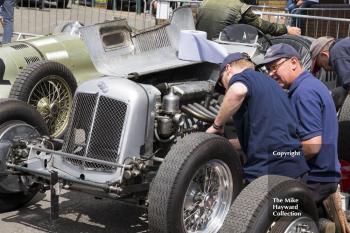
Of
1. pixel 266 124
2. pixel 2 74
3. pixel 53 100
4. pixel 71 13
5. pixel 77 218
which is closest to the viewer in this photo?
pixel 266 124

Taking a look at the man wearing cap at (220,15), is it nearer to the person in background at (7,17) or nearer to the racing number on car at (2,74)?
the racing number on car at (2,74)

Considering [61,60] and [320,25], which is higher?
[320,25]

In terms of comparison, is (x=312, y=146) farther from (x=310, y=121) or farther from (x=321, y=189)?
(x=321, y=189)

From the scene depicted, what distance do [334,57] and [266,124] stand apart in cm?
193

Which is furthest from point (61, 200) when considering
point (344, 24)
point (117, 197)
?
point (344, 24)

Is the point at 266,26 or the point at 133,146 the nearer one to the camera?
the point at 133,146

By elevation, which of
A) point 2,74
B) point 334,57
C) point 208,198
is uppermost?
point 334,57

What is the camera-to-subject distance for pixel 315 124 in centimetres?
396

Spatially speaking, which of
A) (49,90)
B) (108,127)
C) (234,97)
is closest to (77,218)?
(108,127)

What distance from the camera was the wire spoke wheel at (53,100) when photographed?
621 cm

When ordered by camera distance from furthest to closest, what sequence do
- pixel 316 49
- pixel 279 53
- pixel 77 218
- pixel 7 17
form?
1. pixel 7 17
2. pixel 316 49
3. pixel 77 218
4. pixel 279 53

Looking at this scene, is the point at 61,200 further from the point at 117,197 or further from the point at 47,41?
the point at 47,41

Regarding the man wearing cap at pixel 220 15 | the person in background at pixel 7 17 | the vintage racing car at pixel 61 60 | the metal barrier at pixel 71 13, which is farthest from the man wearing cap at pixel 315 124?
the metal barrier at pixel 71 13

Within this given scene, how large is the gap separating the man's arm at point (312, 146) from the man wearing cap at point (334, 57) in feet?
5.68
